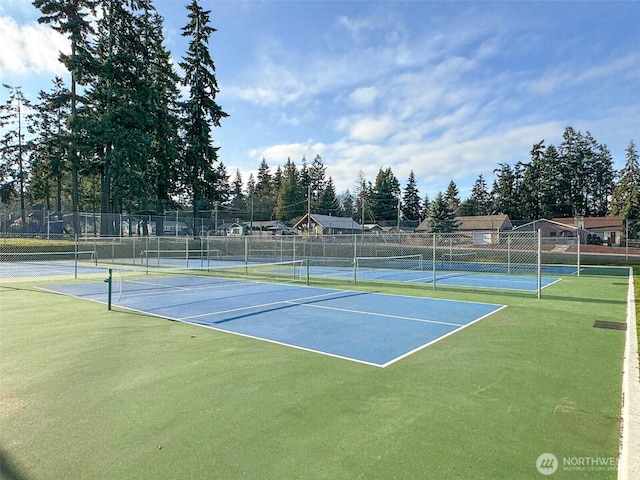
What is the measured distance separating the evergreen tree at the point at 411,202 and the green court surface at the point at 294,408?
253ft

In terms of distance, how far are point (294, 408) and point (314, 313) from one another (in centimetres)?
516

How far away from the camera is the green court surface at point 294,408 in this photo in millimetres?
2883

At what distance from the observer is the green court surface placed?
288 cm

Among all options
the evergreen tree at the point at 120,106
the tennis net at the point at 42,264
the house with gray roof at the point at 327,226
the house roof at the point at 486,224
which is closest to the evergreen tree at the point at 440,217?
the house roof at the point at 486,224

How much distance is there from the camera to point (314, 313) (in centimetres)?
901

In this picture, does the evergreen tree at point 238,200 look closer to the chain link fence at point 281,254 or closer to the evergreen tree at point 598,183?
the chain link fence at point 281,254

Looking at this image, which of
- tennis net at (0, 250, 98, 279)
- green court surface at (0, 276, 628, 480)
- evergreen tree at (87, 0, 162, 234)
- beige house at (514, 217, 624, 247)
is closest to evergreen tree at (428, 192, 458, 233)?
beige house at (514, 217, 624, 247)

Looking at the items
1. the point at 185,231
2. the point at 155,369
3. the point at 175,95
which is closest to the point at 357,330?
A: the point at 155,369

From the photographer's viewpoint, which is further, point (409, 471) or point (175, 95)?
point (175, 95)

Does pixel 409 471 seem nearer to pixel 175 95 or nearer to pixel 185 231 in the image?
pixel 185 231

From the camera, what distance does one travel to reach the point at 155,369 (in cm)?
505

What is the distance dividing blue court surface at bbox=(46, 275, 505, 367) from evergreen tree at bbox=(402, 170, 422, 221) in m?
71.8

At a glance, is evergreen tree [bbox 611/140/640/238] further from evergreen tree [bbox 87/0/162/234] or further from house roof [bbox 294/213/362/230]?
evergreen tree [bbox 87/0/162/234]

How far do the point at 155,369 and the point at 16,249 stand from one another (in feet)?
91.1
